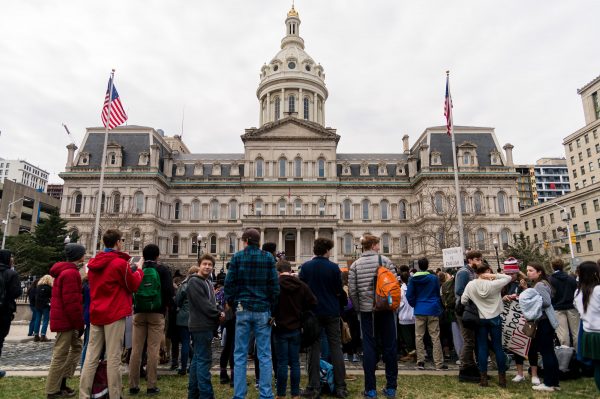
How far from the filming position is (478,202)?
47.1 meters

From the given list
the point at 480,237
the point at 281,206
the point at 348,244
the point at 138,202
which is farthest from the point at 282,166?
the point at 480,237

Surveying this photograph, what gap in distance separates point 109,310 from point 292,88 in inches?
2331

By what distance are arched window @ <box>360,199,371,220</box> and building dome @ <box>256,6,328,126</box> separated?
1773cm

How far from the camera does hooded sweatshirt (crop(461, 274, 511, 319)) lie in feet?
24.6

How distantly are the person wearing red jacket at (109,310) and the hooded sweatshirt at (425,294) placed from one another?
243 inches

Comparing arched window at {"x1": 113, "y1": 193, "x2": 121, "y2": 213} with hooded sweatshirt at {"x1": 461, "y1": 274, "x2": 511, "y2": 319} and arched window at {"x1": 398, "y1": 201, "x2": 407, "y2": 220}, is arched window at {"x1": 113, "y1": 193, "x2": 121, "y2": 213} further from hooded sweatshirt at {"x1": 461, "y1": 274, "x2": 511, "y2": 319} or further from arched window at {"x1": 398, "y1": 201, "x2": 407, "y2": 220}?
hooded sweatshirt at {"x1": 461, "y1": 274, "x2": 511, "y2": 319}

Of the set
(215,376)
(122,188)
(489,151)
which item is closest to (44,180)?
(122,188)

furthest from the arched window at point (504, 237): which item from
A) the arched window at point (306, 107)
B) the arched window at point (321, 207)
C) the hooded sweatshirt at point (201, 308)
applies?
the hooded sweatshirt at point (201, 308)

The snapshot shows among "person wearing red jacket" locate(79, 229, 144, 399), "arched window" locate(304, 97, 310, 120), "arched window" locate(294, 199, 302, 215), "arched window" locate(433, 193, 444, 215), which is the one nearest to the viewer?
"person wearing red jacket" locate(79, 229, 144, 399)

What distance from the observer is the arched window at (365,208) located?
49.6 m

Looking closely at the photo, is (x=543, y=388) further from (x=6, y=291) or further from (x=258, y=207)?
(x=258, y=207)

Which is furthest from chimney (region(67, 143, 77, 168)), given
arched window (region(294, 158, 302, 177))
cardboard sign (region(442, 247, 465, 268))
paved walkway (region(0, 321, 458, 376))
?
cardboard sign (region(442, 247, 465, 268))

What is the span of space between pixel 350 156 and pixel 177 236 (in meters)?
25.4

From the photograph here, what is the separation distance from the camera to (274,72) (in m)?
64.6
